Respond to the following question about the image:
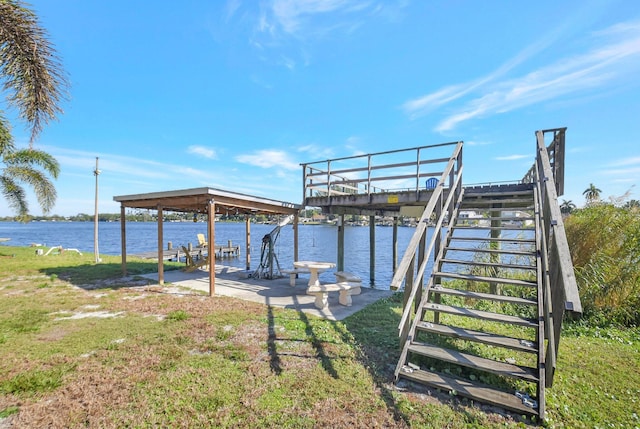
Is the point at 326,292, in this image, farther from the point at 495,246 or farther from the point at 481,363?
the point at 495,246

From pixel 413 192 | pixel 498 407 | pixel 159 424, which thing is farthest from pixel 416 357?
pixel 413 192

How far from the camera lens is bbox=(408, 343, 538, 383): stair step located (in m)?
2.86

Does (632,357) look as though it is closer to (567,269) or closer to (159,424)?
(567,269)

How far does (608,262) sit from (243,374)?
23.5 ft

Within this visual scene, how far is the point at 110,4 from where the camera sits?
6566 millimetres

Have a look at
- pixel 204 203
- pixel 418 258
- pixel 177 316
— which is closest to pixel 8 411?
pixel 177 316

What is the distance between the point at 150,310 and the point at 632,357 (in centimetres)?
796

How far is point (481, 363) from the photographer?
309cm

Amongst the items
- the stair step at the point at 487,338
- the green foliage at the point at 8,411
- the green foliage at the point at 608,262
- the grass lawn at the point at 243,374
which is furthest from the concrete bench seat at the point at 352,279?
the green foliage at the point at 8,411

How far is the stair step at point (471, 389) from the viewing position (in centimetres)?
271

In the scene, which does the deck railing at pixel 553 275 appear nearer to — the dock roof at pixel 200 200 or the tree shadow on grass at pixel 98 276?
the dock roof at pixel 200 200

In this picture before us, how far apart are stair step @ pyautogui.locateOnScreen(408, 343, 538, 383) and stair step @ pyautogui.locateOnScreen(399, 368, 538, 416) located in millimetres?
177

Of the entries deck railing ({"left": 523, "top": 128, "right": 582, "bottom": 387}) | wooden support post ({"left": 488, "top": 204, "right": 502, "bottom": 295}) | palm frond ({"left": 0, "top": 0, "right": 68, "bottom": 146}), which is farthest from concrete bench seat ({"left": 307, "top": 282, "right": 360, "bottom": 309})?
palm frond ({"left": 0, "top": 0, "right": 68, "bottom": 146})

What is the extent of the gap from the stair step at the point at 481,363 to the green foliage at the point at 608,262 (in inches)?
158
